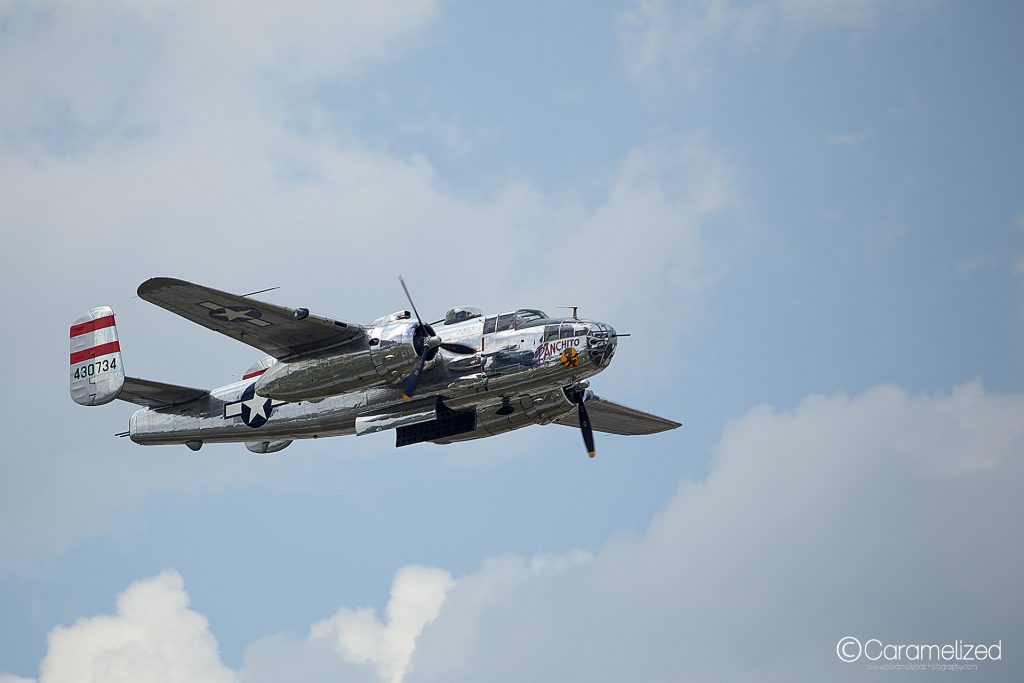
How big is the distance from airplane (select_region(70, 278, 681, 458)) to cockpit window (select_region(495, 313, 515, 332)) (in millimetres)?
44

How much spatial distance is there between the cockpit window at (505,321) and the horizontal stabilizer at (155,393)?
11.3 m

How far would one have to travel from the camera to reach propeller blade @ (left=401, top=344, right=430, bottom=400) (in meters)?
41.0

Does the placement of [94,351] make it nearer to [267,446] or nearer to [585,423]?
Result: [267,446]

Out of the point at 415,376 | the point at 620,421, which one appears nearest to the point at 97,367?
the point at 415,376

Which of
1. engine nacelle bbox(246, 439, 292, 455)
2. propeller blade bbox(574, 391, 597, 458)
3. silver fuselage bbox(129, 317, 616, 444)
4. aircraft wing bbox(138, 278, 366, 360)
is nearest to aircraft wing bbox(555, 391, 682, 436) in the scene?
propeller blade bbox(574, 391, 597, 458)

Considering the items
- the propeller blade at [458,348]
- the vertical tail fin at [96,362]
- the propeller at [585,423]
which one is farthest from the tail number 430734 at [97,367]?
the propeller at [585,423]

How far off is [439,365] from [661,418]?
1342 centimetres

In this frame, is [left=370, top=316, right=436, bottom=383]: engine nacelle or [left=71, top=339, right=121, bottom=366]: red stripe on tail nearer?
[left=370, top=316, right=436, bottom=383]: engine nacelle

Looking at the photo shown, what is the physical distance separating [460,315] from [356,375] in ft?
13.8

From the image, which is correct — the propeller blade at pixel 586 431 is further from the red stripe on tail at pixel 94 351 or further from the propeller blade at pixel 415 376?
the red stripe on tail at pixel 94 351

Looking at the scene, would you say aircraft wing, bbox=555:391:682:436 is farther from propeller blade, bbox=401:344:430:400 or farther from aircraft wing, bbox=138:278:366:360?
aircraft wing, bbox=138:278:366:360

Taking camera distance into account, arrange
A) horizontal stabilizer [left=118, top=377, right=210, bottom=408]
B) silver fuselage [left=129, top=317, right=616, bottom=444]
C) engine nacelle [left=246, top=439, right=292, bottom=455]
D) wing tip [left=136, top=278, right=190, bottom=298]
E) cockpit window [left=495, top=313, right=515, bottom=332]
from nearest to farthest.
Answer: wing tip [left=136, top=278, right=190, bottom=298] → silver fuselage [left=129, top=317, right=616, bottom=444] → cockpit window [left=495, top=313, right=515, bottom=332] → horizontal stabilizer [left=118, top=377, right=210, bottom=408] → engine nacelle [left=246, top=439, right=292, bottom=455]

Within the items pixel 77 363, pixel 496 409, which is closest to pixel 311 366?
pixel 496 409

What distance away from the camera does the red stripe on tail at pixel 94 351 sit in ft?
149
